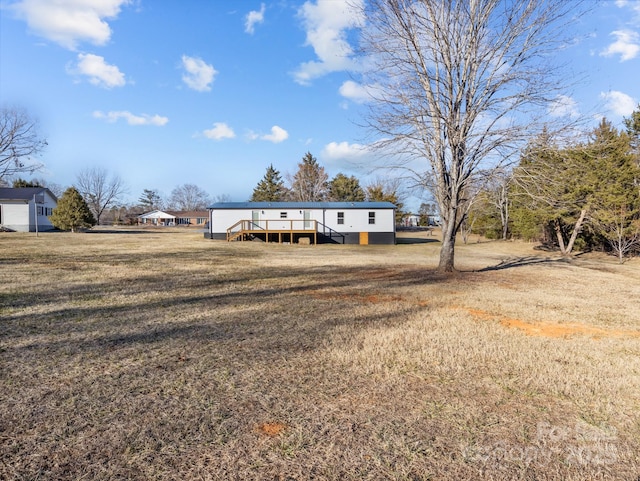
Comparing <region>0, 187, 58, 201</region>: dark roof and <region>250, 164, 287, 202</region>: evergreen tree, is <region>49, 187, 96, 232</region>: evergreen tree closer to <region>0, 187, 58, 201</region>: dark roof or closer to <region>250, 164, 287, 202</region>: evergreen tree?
<region>0, 187, 58, 201</region>: dark roof

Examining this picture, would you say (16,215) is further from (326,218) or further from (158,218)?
(158,218)

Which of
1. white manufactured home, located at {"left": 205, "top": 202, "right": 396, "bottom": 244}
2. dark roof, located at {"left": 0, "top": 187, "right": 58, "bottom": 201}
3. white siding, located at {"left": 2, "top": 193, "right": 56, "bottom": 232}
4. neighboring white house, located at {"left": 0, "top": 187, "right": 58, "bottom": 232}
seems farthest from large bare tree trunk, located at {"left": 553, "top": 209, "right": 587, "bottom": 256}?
white siding, located at {"left": 2, "top": 193, "right": 56, "bottom": 232}

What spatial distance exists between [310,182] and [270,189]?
6047mm

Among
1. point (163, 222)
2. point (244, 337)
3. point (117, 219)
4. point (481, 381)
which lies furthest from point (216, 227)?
point (163, 222)

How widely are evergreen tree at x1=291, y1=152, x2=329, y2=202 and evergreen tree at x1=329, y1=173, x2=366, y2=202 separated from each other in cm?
232

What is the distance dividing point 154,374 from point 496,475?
9.89 feet

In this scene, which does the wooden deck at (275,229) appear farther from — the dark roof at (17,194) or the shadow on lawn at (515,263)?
the dark roof at (17,194)

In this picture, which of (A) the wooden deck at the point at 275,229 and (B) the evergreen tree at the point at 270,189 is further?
(B) the evergreen tree at the point at 270,189

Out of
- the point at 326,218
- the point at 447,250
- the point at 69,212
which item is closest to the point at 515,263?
the point at 447,250

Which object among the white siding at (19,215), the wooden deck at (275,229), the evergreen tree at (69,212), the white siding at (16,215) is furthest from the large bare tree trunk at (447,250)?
the white siding at (16,215)

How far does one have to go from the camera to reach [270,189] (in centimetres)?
5409

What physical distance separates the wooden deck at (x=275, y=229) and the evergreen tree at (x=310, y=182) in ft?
83.3

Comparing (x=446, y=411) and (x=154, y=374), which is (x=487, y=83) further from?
(x=154, y=374)

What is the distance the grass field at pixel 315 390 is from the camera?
2270 mm
